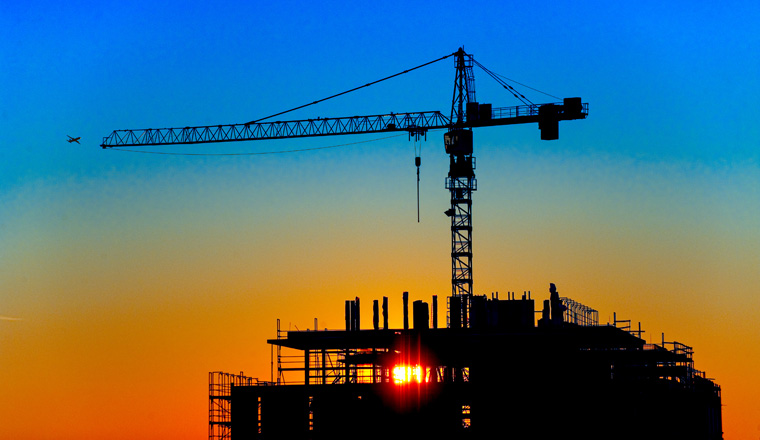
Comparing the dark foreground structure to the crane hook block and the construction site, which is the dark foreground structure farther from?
the crane hook block

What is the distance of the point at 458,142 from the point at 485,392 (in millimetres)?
60945

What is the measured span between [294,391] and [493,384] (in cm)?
1523

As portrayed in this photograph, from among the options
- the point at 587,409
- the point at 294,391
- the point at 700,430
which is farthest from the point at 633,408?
the point at 294,391

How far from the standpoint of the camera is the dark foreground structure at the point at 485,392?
9444cm

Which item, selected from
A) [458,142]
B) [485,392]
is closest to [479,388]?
[485,392]

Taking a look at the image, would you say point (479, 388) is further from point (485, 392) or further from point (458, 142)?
point (458, 142)

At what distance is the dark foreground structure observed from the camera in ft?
310

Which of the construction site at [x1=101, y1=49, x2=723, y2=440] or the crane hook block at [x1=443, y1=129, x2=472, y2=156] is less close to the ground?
the crane hook block at [x1=443, y1=129, x2=472, y2=156]

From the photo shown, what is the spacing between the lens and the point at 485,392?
95625 millimetres

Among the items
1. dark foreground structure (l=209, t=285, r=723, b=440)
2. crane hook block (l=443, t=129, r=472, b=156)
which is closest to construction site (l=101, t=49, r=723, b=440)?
dark foreground structure (l=209, t=285, r=723, b=440)

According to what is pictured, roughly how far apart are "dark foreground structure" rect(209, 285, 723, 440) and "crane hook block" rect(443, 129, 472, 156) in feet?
167

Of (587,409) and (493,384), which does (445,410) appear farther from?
(587,409)

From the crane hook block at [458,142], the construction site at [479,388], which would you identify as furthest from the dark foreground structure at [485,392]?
the crane hook block at [458,142]

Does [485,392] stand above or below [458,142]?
below
